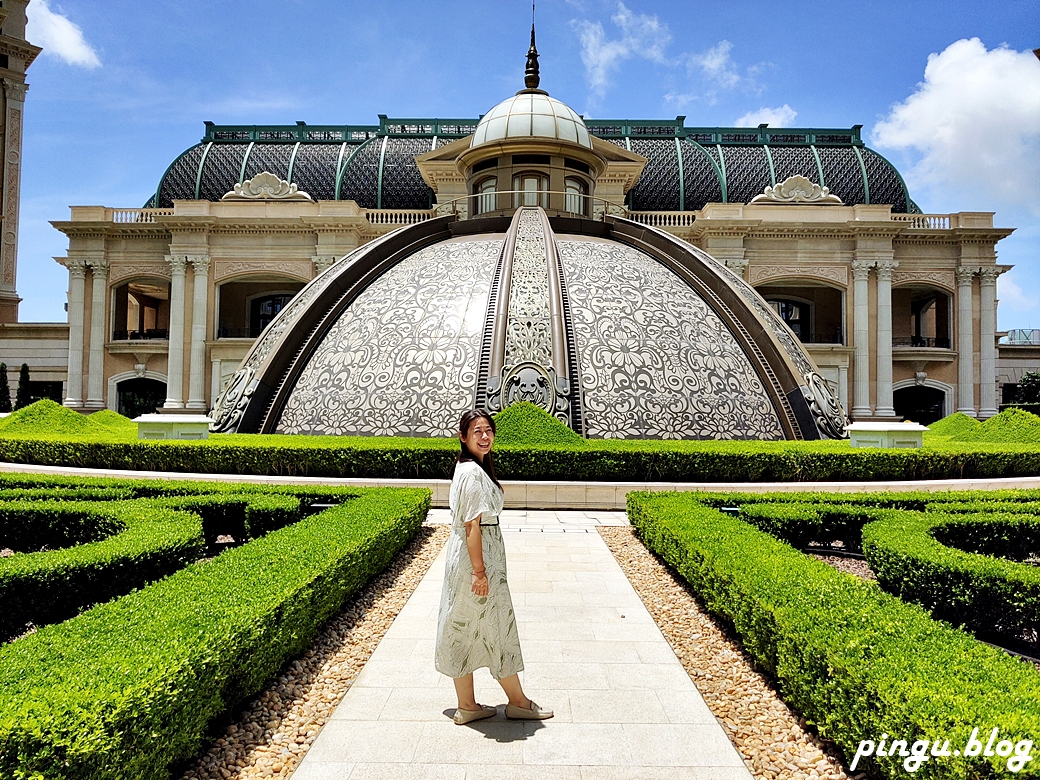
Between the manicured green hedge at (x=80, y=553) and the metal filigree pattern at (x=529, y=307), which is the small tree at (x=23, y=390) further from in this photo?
the manicured green hedge at (x=80, y=553)

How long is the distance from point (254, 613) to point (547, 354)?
976cm

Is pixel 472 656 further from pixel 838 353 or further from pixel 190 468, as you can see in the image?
pixel 838 353

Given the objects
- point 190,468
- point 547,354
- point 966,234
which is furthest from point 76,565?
point 966,234

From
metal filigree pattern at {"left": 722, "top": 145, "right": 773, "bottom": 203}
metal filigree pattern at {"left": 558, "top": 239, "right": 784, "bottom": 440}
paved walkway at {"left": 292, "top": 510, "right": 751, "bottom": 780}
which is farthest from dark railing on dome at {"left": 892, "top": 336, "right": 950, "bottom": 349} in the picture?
paved walkway at {"left": 292, "top": 510, "right": 751, "bottom": 780}

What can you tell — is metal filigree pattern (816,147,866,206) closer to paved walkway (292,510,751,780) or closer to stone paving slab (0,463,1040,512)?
stone paving slab (0,463,1040,512)

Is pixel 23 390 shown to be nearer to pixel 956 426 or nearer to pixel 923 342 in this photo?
pixel 956 426

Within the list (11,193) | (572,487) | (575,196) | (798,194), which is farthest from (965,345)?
(11,193)

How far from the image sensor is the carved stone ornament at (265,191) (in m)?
34.1

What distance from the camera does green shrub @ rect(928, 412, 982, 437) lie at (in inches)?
626

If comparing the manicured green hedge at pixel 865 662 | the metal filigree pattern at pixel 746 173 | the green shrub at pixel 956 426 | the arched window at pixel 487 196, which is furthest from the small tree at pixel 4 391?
the metal filigree pattern at pixel 746 173

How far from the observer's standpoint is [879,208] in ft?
108

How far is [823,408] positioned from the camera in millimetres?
14695

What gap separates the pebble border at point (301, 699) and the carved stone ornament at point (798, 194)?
32.4 meters

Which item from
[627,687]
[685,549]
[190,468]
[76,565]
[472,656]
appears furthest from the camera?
[190,468]
